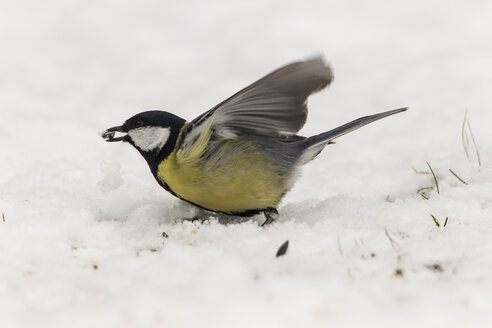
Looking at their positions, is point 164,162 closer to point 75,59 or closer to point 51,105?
point 51,105

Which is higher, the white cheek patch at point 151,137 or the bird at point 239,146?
the white cheek patch at point 151,137

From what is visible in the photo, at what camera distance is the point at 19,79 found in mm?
6996

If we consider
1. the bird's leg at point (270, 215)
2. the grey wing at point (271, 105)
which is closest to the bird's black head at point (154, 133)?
the grey wing at point (271, 105)

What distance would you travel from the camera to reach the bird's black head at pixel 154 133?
3.36 metres

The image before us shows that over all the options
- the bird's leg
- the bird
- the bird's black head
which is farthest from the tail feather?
the bird's black head

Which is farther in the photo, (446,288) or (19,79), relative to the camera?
(19,79)

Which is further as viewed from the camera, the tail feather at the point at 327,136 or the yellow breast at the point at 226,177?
the tail feather at the point at 327,136

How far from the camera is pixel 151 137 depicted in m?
3.40

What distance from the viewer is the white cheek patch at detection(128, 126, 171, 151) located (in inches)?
133

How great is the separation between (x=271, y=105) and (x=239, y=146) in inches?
13.5

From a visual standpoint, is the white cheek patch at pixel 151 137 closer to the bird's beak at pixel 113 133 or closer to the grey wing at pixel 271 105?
the bird's beak at pixel 113 133

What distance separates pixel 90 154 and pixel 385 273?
3595 millimetres

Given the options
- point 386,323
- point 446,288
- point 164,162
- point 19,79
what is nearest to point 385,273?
point 446,288

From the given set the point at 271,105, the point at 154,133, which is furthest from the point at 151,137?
the point at 271,105
